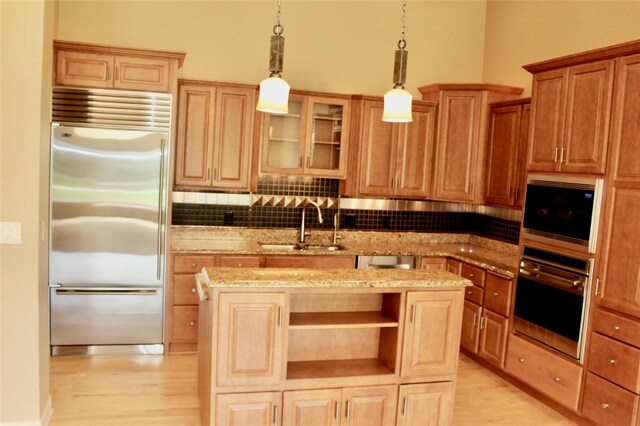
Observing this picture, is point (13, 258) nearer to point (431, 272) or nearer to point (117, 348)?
point (117, 348)

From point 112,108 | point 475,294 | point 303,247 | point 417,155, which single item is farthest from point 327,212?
point 112,108

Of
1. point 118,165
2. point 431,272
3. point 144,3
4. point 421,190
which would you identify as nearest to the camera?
point 431,272

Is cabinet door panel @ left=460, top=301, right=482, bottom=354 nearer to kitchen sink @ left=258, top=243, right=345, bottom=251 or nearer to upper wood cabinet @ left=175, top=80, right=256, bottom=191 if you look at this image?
kitchen sink @ left=258, top=243, right=345, bottom=251

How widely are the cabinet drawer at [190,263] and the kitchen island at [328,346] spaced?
1329mm

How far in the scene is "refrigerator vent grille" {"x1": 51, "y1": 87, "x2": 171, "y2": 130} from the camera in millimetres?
4367

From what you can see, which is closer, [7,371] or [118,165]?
[7,371]

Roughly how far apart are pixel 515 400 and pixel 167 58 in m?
3.69

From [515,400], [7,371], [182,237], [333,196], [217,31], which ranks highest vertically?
[217,31]

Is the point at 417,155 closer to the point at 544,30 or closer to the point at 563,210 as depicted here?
the point at 544,30

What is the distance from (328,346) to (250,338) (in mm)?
576

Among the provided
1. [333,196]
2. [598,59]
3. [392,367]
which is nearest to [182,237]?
[333,196]

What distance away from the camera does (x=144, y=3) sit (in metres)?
5.05

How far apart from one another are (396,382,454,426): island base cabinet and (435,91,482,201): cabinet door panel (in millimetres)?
2428

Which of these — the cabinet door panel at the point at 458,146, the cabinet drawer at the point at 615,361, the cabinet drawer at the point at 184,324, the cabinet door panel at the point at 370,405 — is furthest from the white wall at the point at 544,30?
the cabinet drawer at the point at 184,324
